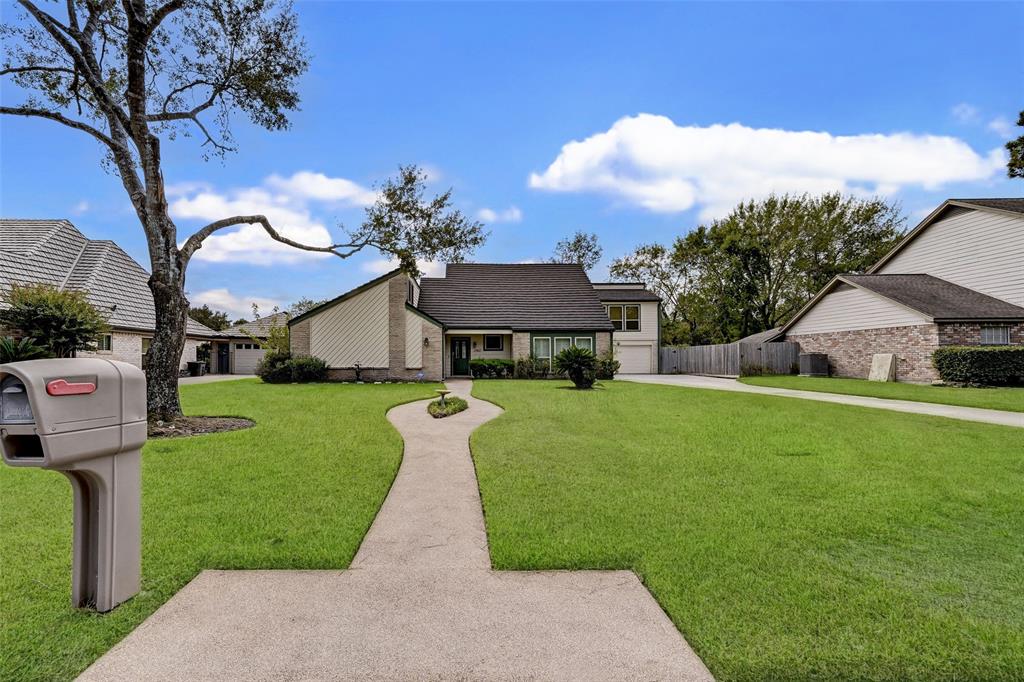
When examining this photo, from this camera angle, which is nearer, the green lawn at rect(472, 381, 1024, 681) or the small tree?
the green lawn at rect(472, 381, 1024, 681)

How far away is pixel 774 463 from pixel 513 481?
3839mm

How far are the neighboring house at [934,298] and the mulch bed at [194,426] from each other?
994 inches

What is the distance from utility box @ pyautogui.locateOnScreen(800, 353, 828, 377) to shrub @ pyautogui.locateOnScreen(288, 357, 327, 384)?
25.3 metres

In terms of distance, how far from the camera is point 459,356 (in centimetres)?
2627

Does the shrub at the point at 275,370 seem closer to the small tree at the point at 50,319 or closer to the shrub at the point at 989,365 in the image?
the small tree at the point at 50,319

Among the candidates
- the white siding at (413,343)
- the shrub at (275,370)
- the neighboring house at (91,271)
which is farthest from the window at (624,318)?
the neighboring house at (91,271)

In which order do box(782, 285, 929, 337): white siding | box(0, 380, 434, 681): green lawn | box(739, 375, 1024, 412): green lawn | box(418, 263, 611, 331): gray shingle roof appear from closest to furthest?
1. box(0, 380, 434, 681): green lawn
2. box(739, 375, 1024, 412): green lawn
3. box(782, 285, 929, 337): white siding
4. box(418, 263, 611, 331): gray shingle roof

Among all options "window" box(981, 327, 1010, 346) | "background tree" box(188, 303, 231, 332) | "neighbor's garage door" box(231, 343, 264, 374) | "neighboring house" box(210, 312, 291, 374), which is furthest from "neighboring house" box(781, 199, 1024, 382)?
"background tree" box(188, 303, 231, 332)

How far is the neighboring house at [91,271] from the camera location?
2025cm

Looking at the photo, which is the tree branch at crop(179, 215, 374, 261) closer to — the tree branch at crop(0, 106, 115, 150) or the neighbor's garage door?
the tree branch at crop(0, 106, 115, 150)

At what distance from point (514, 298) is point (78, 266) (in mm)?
21984

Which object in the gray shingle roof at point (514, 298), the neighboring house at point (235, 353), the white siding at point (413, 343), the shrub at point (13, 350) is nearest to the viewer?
the shrub at point (13, 350)

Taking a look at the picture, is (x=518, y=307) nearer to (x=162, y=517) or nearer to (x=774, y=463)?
(x=774, y=463)

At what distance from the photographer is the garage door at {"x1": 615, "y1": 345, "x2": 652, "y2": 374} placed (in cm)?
3177
